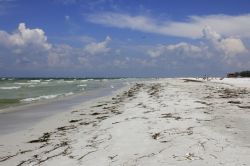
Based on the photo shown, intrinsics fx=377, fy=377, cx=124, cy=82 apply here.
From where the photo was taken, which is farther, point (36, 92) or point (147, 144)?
point (36, 92)

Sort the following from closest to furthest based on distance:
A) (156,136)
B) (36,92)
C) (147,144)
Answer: (147,144)
(156,136)
(36,92)

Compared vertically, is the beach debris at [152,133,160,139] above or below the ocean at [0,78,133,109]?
above

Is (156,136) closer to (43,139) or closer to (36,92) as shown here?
(43,139)

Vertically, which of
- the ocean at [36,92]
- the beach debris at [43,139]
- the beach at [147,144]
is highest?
the beach at [147,144]

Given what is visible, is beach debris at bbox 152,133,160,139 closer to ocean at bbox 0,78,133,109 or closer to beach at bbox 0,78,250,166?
beach at bbox 0,78,250,166

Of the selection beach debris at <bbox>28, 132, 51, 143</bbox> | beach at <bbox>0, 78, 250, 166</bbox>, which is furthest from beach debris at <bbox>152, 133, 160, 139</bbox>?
beach debris at <bbox>28, 132, 51, 143</bbox>

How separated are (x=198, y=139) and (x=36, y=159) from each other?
141 inches

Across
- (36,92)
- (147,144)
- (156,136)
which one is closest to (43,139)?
(156,136)

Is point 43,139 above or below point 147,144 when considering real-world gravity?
below

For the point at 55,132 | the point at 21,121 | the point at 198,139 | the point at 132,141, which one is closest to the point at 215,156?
the point at 198,139

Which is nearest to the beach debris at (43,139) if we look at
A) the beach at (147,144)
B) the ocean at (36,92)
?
the beach at (147,144)

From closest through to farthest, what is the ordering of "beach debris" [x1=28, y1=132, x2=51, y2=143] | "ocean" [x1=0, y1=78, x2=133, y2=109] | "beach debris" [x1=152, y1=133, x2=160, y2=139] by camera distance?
"beach debris" [x1=152, y1=133, x2=160, y2=139] → "beach debris" [x1=28, y1=132, x2=51, y2=143] → "ocean" [x1=0, y1=78, x2=133, y2=109]

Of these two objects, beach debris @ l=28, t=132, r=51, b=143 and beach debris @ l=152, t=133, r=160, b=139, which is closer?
beach debris @ l=152, t=133, r=160, b=139

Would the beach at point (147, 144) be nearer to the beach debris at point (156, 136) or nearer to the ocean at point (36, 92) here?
the beach debris at point (156, 136)
